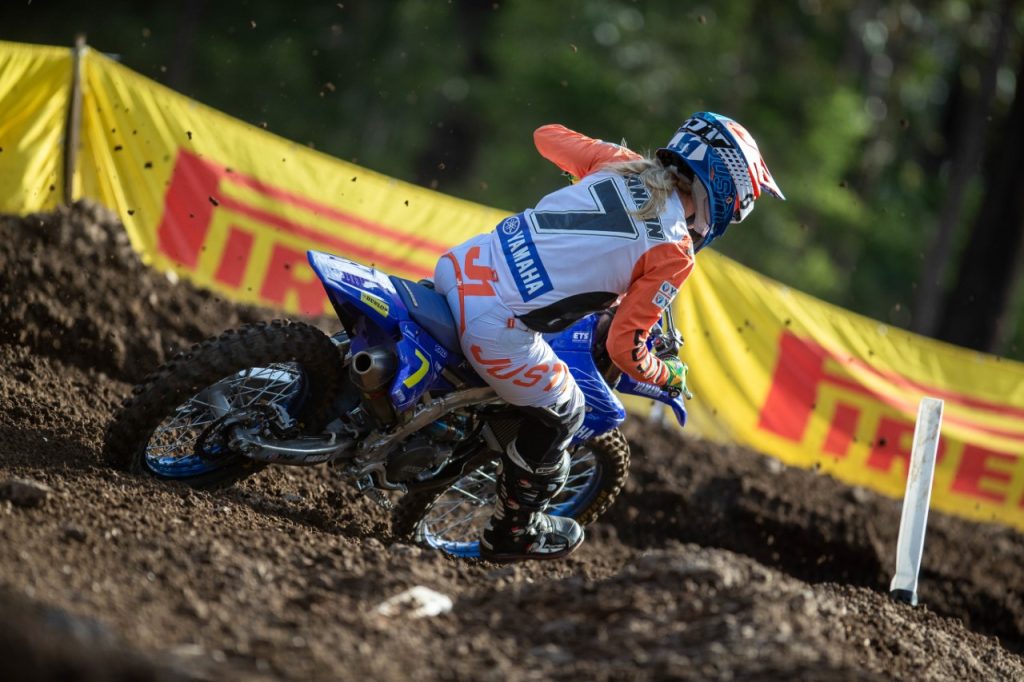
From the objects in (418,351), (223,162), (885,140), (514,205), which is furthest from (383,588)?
(885,140)

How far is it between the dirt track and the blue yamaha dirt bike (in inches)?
9.1

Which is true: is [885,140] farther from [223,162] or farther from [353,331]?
[353,331]

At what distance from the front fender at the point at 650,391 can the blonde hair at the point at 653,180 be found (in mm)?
860

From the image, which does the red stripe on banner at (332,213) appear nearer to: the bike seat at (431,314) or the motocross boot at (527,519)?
the motocross boot at (527,519)

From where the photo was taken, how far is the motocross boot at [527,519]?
5293 millimetres

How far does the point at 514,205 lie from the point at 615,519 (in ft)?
53.7

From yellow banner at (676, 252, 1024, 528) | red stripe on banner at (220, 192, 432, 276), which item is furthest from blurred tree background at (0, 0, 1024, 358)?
red stripe on banner at (220, 192, 432, 276)

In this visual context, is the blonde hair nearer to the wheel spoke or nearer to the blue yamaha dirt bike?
the blue yamaha dirt bike

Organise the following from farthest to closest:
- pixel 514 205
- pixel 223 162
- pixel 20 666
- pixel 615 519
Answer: pixel 514 205
pixel 223 162
pixel 615 519
pixel 20 666

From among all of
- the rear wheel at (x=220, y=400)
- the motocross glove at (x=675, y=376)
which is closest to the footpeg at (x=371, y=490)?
the rear wheel at (x=220, y=400)

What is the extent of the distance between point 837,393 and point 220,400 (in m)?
6.39

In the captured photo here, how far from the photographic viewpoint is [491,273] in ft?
16.1

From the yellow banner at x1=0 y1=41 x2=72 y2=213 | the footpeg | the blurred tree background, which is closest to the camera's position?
the footpeg

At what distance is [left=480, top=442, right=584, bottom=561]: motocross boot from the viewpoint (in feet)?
17.4
